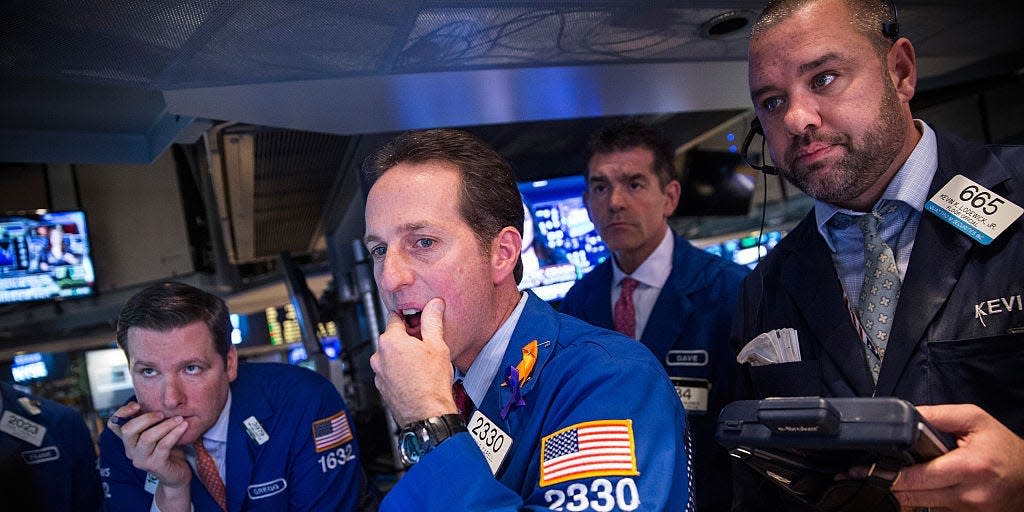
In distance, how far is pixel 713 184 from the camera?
5.36 meters

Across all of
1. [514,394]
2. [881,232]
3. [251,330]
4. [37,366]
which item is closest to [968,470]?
[881,232]

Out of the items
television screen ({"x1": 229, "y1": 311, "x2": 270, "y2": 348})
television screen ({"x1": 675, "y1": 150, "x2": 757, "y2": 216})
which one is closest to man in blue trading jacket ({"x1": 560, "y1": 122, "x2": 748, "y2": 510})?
television screen ({"x1": 675, "y1": 150, "x2": 757, "y2": 216})

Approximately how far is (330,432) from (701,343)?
1340mm

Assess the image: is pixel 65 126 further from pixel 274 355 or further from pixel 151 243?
pixel 274 355

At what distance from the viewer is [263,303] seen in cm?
939

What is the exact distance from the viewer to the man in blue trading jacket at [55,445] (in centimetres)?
272

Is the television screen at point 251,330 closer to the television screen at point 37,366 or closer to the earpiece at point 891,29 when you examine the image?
the television screen at point 37,366

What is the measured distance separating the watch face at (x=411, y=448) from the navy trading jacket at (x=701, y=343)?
4.38 feet

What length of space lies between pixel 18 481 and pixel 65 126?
390cm

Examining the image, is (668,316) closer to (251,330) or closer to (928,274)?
(928,274)

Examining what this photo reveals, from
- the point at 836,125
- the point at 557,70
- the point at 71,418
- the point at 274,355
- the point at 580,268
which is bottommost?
the point at 274,355

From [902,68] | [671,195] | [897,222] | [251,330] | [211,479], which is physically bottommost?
[251,330]

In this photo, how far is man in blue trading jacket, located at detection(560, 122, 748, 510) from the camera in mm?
2432

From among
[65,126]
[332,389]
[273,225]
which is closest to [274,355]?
[273,225]
